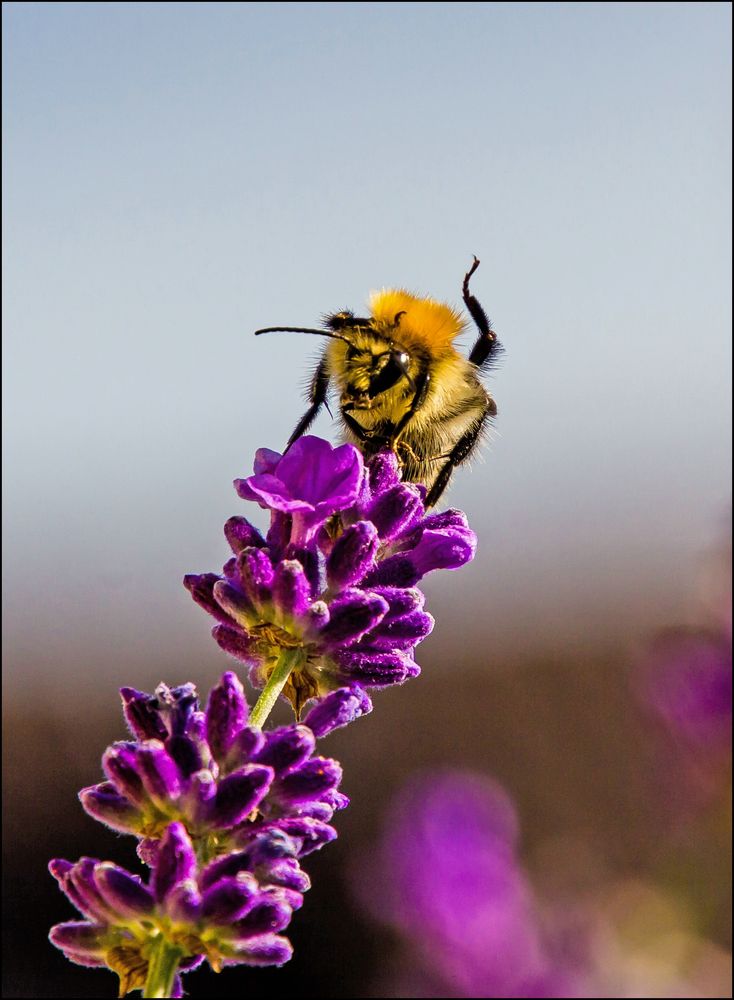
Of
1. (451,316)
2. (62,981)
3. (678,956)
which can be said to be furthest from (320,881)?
(451,316)

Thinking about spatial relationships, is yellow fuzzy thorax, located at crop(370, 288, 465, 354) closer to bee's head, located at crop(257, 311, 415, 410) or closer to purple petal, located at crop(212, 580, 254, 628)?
bee's head, located at crop(257, 311, 415, 410)

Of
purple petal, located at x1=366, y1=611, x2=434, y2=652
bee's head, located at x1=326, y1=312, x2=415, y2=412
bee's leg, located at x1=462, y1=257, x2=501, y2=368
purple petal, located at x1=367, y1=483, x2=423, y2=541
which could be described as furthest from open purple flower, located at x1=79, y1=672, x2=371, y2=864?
bee's leg, located at x1=462, y1=257, x2=501, y2=368

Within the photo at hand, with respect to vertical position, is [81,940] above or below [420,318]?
below

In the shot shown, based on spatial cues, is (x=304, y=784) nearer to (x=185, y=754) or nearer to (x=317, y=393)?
(x=185, y=754)

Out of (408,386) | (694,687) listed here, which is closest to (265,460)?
(408,386)

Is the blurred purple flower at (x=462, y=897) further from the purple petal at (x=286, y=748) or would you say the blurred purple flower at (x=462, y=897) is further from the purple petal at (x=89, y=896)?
the purple petal at (x=89, y=896)

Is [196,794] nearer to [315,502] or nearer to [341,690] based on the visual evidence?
[341,690]
